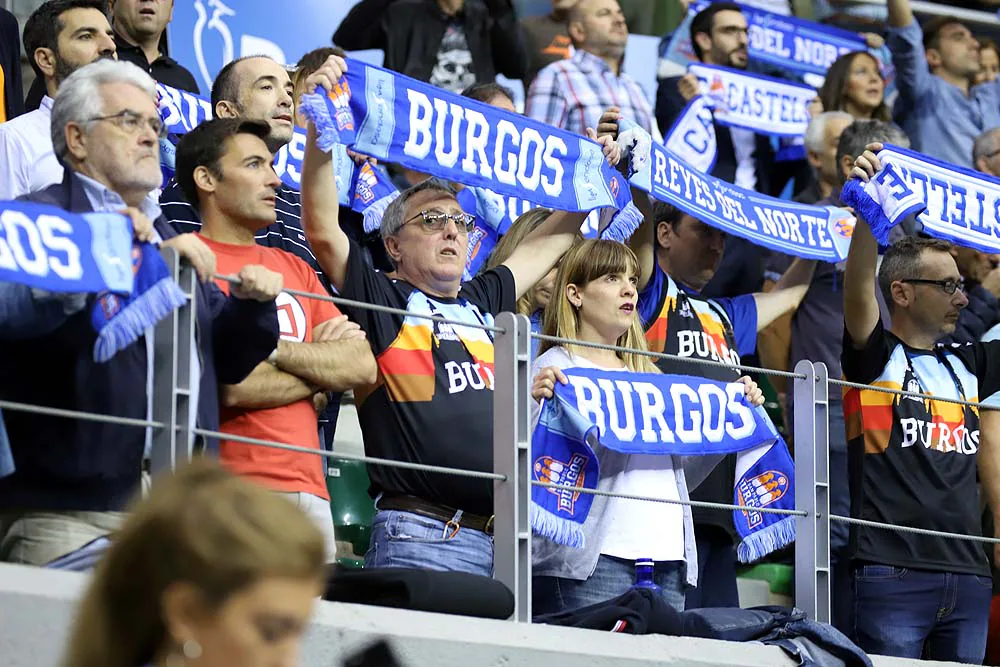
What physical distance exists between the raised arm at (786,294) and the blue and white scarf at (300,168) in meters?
1.57

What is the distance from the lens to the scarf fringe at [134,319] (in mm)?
4074

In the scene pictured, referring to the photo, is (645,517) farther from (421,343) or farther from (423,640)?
(423,640)

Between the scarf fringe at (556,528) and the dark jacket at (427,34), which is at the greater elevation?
the dark jacket at (427,34)

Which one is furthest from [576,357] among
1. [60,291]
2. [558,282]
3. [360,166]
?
[60,291]

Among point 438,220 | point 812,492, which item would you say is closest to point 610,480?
point 812,492

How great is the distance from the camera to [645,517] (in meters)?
5.27

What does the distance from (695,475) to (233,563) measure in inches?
142

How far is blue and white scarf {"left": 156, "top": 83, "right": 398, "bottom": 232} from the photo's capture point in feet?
20.9

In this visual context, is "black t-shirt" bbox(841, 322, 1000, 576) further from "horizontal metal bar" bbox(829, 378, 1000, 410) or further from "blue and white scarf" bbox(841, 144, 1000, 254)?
"blue and white scarf" bbox(841, 144, 1000, 254)

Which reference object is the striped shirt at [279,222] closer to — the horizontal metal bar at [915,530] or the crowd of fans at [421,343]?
the crowd of fans at [421,343]

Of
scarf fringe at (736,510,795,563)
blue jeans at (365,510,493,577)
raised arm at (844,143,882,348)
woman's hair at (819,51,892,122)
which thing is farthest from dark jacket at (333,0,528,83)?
blue jeans at (365,510,493,577)

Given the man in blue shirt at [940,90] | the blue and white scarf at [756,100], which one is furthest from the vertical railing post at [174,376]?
the man in blue shirt at [940,90]

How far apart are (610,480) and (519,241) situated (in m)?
1.16

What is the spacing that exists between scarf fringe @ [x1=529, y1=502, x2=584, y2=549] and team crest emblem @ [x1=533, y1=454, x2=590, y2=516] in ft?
0.13
